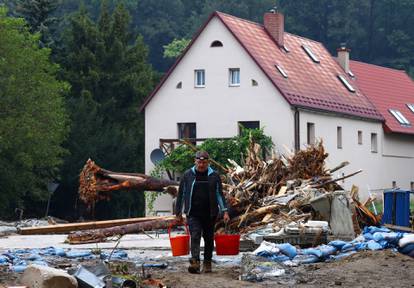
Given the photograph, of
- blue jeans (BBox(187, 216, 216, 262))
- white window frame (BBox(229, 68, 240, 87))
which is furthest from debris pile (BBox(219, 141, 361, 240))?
white window frame (BBox(229, 68, 240, 87))

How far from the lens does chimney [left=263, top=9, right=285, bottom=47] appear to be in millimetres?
60844

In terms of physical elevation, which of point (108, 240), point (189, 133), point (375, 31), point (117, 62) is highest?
point (375, 31)

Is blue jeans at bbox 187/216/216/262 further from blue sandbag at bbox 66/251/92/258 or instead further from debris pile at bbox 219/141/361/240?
debris pile at bbox 219/141/361/240

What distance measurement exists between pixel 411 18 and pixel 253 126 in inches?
2444

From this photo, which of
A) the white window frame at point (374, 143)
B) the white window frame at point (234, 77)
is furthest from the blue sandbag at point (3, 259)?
the white window frame at point (374, 143)

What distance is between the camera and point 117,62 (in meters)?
77.5

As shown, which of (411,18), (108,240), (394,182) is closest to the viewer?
(108,240)

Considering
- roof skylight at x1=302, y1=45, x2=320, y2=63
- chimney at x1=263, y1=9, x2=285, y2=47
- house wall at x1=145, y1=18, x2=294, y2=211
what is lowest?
house wall at x1=145, y1=18, x2=294, y2=211

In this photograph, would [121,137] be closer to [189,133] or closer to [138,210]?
[138,210]

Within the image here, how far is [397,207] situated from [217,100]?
1088 inches

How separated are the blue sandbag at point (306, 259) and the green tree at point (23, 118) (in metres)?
36.1

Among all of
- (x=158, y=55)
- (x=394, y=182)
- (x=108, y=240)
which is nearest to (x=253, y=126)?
(x=394, y=182)

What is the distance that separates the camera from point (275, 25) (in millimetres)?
61000

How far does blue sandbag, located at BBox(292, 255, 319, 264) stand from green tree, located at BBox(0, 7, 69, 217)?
3610 cm
